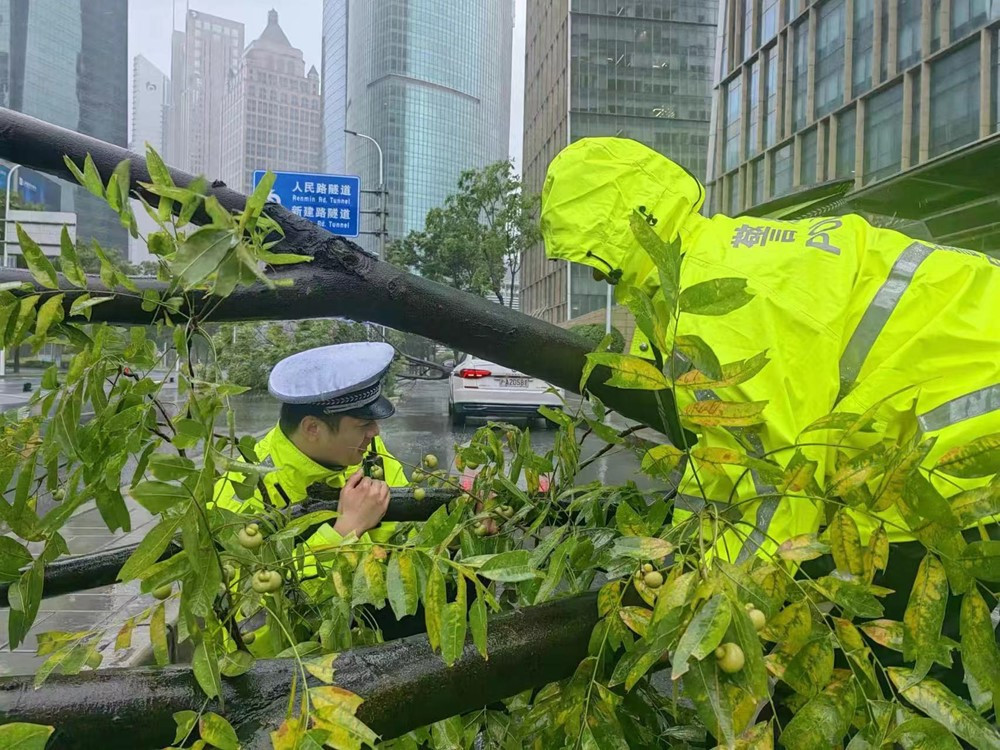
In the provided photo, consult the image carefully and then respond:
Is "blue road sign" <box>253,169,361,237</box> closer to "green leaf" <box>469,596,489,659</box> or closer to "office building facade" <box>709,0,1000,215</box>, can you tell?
"office building facade" <box>709,0,1000,215</box>

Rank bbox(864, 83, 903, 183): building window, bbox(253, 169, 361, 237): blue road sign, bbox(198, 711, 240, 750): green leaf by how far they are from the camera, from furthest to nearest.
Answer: bbox(864, 83, 903, 183): building window, bbox(253, 169, 361, 237): blue road sign, bbox(198, 711, 240, 750): green leaf

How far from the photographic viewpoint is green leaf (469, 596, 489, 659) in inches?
29.5

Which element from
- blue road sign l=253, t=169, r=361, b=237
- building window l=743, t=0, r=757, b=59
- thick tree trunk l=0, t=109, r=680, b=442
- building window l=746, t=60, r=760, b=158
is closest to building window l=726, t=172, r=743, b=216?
building window l=746, t=60, r=760, b=158

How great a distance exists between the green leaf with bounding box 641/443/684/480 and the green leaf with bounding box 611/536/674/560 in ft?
0.39

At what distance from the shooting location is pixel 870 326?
4.36 feet

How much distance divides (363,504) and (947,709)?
4.28ft

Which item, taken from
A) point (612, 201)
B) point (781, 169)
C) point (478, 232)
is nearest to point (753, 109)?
point (781, 169)

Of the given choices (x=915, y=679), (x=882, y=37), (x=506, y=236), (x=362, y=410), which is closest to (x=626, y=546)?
(x=915, y=679)

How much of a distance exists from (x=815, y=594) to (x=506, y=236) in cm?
2881

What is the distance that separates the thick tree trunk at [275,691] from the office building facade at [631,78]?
126 feet

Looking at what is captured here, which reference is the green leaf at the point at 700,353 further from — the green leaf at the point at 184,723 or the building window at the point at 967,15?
the building window at the point at 967,15

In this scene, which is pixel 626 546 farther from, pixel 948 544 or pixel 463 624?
pixel 948 544

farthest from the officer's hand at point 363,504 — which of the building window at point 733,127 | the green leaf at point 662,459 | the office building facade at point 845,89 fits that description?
the building window at point 733,127

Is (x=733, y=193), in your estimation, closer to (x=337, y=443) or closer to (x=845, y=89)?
(x=845, y=89)
